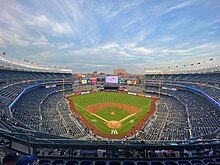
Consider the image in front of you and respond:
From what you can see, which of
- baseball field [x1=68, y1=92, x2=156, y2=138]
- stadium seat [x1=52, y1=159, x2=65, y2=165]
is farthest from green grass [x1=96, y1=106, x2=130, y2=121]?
stadium seat [x1=52, y1=159, x2=65, y2=165]

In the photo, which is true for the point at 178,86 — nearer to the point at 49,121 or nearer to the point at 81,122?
the point at 81,122

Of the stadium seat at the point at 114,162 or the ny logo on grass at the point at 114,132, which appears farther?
the ny logo on grass at the point at 114,132

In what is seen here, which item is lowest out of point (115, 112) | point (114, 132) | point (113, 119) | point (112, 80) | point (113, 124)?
point (114, 132)

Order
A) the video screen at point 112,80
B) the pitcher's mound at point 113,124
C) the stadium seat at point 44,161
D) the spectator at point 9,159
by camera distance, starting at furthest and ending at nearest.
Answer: the video screen at point 112,80, the pitcher's mound at point 113,124, the stadium seat at point 44,161, the spectator at point 9,159

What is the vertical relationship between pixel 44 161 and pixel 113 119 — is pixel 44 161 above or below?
above

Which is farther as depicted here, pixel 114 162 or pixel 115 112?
pixel 115 112

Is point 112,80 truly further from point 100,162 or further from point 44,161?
point 44,161

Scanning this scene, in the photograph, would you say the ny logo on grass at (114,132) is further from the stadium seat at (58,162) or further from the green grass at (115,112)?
the stadium seat at (58,162)

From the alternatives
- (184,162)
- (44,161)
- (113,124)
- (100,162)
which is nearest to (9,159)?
(44,161)

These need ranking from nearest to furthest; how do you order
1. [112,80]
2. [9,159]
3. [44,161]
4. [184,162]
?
[9,159] < [44,161] < [184,162] < [112,80]

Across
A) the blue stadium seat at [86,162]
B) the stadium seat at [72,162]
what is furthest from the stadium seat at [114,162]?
the stadium seat at [72,162]

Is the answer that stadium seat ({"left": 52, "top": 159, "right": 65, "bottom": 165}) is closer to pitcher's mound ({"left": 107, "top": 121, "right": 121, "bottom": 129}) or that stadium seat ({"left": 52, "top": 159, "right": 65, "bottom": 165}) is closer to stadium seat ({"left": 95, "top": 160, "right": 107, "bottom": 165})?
stadium seat ({"left": 95, "top": 160, "right": 107, "bottom": 165})

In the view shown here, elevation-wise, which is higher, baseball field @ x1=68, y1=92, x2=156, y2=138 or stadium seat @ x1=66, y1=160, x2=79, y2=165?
stadium seat @ x1=66, y1=160, x2=79, y2=165
